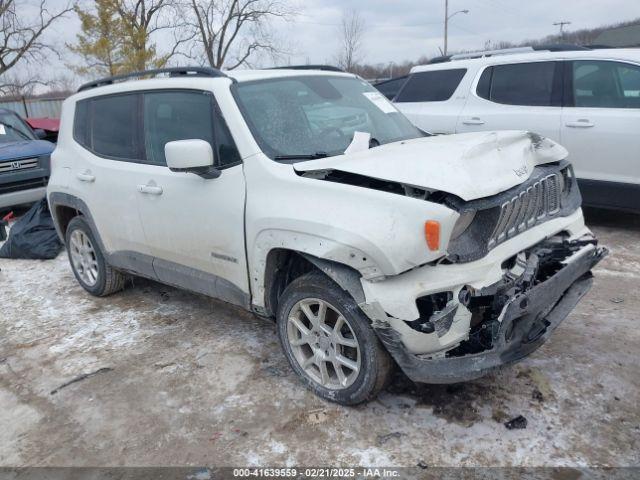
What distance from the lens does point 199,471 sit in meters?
2.71

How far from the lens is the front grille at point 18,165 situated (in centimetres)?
783

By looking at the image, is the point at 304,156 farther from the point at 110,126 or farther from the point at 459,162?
the point at 110,126

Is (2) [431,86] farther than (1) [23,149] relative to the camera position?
No

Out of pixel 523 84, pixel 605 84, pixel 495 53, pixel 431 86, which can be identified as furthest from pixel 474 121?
Result: pixel 605 84

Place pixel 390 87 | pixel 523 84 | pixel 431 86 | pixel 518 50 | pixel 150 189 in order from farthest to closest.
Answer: pixel 390 87 < pixel 431 86 < pixel 518 50 < pixel 523 84 < pixel 150 189

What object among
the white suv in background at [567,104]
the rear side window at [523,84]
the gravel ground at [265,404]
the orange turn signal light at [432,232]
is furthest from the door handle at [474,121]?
the orange turn signal light at [432,232]

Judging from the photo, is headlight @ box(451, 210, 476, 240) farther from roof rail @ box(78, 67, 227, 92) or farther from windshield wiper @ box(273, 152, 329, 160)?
roof rail @ box(78, 67, 227, 92)

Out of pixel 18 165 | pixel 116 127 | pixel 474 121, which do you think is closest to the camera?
pixel 116 127

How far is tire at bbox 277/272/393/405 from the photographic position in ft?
9.26

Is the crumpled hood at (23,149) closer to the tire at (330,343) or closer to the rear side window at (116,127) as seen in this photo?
the rear side window at (116,127)

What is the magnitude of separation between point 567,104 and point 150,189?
4.63 metres

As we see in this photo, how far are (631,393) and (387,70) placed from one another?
40.8 metres

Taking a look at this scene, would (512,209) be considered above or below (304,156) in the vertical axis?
below

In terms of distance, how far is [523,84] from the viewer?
6387mm
